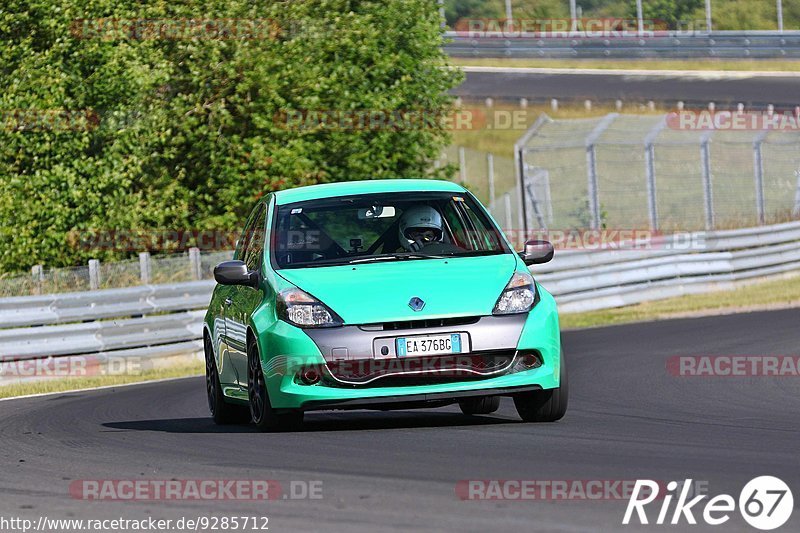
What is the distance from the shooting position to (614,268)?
85.9ft

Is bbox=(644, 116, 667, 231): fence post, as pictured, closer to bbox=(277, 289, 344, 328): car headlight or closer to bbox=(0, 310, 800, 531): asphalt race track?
bbox=(0, 310, 800, 531): asphalt race track

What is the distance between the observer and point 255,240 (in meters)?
11.2

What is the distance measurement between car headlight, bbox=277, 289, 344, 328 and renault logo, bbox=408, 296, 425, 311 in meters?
0.40

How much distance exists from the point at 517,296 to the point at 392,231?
49.9 inches

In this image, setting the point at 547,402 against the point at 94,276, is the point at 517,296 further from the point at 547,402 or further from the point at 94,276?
the point at 94,276

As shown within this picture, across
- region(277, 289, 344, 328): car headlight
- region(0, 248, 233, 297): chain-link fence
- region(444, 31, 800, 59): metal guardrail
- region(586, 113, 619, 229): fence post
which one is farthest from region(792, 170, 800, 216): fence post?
region(277, 289, 344, 328): car headlight

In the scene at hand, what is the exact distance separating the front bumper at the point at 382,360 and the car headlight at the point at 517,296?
53 mm

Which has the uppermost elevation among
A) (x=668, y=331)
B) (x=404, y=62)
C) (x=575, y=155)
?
(x=404, y=62)

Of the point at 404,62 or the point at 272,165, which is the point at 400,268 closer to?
the point at 272,165

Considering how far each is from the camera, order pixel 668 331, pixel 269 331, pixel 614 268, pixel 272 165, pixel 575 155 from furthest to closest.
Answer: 1. pixel 575 155
2. pixel 272 165
3. pixel 614 268
4. pixel 668 331
5. pixel 269 331

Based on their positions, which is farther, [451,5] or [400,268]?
[451,5]

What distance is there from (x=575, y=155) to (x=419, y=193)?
39981mm

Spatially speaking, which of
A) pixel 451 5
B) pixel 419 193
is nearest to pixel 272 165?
pixel 419 193

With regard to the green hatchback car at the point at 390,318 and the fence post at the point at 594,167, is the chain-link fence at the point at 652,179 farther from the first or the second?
the green hatchback car at the point at 390,318
